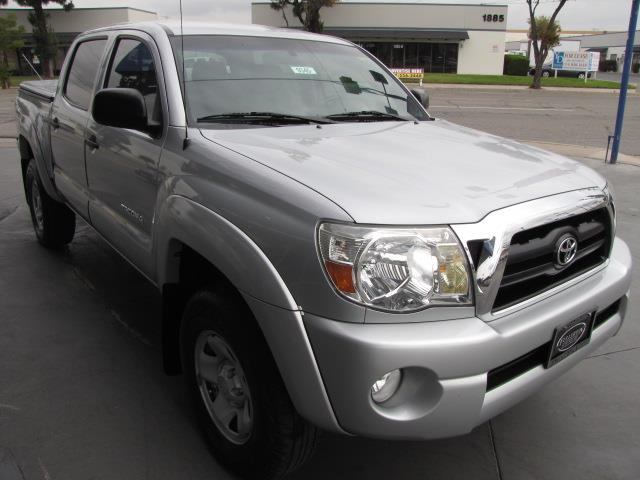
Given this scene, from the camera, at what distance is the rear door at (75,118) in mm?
3732

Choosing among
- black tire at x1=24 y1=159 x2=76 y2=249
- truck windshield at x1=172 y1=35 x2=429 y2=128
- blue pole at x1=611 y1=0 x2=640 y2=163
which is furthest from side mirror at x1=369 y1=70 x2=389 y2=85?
blue pole at x1=611 y1=0 x2=640 y2=163

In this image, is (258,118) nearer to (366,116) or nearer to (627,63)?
(366,116)

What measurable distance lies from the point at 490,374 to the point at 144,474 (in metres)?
1.47

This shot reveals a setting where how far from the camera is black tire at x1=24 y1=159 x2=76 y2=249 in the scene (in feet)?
16.1

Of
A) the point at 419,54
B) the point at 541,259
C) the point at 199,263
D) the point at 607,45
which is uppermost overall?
the point at 607,45

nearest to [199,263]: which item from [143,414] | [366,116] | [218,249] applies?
[218,249]

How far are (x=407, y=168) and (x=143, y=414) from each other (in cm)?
173

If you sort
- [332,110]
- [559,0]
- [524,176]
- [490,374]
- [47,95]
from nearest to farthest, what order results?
1. [490,374]
2. [524,176]
3. [332,110]
4. [47,95]
5. [559,0]

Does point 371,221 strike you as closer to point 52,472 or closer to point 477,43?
point 52,472

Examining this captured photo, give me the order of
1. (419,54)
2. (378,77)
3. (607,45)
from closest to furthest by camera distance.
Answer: (378,77), (419,54), (607,45)

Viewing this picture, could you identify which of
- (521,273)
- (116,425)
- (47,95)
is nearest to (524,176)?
(521,273)

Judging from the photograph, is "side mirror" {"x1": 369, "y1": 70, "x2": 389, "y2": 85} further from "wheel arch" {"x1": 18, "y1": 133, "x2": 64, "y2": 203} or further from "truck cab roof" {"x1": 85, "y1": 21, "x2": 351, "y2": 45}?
"wheel arch" {"x1": 18, "y1": 133, "x2": 64, "y2": 203}

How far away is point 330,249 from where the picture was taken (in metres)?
1.84

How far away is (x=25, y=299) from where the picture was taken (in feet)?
13.7
